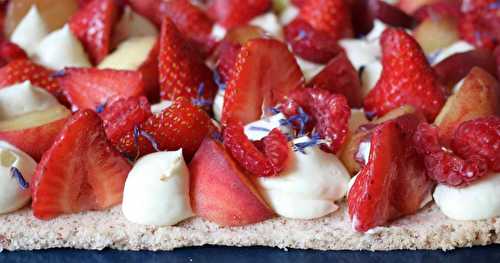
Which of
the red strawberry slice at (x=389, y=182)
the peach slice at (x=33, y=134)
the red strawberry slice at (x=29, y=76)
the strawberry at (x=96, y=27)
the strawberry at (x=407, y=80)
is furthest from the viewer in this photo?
the strawberry at (x=96, y=27)

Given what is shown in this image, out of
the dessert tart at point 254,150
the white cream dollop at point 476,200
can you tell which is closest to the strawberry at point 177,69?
the dessert tart at point 254,150

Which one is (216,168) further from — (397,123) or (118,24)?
(118,24)

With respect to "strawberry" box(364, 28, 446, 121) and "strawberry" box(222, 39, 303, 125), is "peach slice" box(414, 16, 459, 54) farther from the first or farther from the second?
"strawberry" box(222, 39, 303, 125)

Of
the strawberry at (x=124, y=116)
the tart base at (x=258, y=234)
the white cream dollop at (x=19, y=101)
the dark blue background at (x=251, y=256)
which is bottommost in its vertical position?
the dark blue background at (x=251, y=256)

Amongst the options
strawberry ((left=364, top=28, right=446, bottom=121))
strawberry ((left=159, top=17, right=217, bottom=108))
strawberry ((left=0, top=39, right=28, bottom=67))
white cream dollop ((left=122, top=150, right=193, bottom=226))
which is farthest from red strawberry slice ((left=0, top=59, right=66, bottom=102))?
strawberry ((left=364, top=28, right=446, bottom=121))

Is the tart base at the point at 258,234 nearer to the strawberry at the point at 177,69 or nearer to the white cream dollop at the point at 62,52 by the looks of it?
the strawberry at the point at 177,69

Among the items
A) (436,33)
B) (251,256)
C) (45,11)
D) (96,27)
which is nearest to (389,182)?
(251,256)
